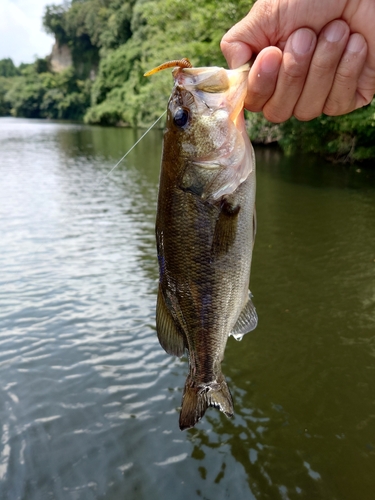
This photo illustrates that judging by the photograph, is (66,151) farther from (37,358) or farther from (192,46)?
(37,358)

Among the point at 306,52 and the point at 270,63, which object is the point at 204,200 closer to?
the point at 270,63

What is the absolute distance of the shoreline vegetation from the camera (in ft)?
64.7

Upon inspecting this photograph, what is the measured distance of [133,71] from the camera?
208 feet

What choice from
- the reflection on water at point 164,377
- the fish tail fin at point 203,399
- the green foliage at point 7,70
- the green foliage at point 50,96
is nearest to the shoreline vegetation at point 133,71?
the green foliage at point 50,96

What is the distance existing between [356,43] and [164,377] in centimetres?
483

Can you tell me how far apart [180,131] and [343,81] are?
0.84 metres

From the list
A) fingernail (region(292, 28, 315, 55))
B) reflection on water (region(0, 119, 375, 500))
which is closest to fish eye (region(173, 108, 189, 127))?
fingernail (region(292, 28, 315, 55))

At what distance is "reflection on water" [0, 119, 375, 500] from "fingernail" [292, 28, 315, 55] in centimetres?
401

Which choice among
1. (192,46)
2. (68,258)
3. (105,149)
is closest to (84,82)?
(105,149)

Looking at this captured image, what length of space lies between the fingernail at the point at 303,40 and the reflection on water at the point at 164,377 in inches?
158

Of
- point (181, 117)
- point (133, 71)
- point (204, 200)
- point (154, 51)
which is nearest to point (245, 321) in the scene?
point (204, 200)

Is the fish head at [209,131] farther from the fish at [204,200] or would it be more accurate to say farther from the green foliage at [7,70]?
the green foliage at [7,70]

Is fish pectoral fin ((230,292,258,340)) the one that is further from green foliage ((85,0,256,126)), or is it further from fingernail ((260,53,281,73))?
green foliage ((85,0,256,126))

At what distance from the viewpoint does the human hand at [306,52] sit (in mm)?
1894
